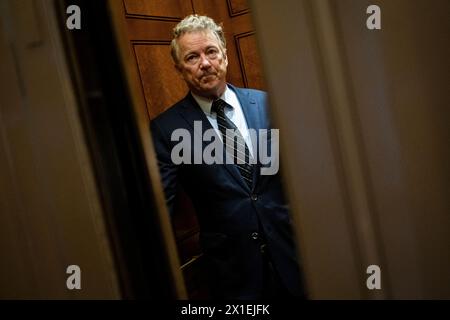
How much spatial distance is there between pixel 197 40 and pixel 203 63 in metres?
0.10

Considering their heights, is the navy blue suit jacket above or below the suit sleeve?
below

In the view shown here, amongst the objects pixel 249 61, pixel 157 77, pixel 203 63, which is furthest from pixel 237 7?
pixel 203 63

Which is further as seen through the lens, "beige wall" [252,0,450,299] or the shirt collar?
the shirt collar

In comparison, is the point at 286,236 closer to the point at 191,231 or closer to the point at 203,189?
the point at 203,189

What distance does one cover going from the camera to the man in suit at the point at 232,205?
1.31 m

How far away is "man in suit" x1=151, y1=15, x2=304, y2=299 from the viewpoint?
51.4 inches

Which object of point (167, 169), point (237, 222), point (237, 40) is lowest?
point (237, 222)

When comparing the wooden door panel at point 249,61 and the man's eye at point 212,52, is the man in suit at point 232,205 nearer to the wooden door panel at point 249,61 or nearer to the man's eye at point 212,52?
the man's eye at point 212,52

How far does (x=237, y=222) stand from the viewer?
4.29 ft

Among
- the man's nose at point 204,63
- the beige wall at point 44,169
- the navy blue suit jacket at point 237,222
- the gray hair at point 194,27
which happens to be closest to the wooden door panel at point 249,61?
the gray hair at point 194,27

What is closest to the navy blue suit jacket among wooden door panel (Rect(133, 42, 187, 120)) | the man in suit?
the man in suit

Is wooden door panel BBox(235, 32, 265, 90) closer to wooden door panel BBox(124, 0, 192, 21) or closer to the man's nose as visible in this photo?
wooden door panel BBox(124, 0, 192, 21)

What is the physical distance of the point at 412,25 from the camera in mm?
495

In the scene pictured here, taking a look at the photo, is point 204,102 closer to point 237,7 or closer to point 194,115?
point 194,115
